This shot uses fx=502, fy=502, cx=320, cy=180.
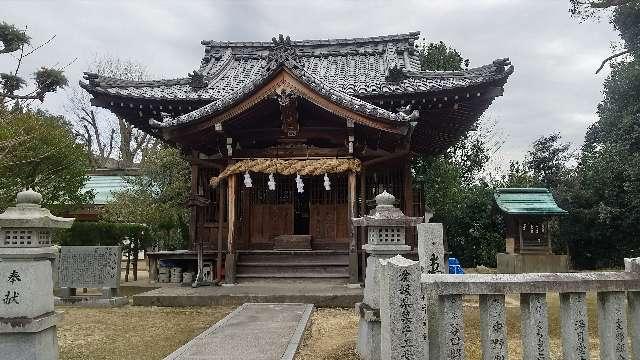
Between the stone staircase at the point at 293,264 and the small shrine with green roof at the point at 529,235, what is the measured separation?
8246mm

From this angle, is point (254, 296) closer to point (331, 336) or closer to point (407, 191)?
point (331, 336)

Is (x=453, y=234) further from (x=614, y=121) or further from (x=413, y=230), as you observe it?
(x=413, y=230)

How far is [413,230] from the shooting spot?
13.9 metres

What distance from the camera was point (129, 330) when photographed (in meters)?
8.33

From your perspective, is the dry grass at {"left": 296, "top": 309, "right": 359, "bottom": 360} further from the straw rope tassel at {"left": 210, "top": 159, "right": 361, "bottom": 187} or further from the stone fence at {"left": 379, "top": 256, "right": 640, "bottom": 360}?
the straw rope tassel at {"left": 210, "top": 159, "right": 361, "bottom": 187}

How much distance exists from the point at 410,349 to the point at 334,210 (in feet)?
36.4

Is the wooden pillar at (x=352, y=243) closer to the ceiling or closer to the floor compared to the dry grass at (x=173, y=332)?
closer to the ceiling

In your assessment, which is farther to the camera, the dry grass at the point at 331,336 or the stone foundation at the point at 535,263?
the stone foundation at the point at 535,263

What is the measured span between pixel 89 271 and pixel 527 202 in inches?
589

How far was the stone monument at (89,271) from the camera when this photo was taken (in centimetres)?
1131

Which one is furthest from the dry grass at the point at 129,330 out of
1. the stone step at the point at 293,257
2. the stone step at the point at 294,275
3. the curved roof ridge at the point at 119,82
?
the curved roof ridge at the point at 119,82

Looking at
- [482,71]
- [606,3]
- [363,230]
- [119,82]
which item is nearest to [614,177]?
[606,3]

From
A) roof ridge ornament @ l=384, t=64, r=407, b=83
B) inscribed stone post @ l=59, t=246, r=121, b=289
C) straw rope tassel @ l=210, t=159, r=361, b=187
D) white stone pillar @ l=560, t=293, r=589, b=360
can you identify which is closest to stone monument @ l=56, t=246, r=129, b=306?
inscribed stone post @ l=59, t=246, r=121, b=289

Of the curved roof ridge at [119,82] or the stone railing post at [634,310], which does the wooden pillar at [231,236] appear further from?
the stone railing post at [634,310]
